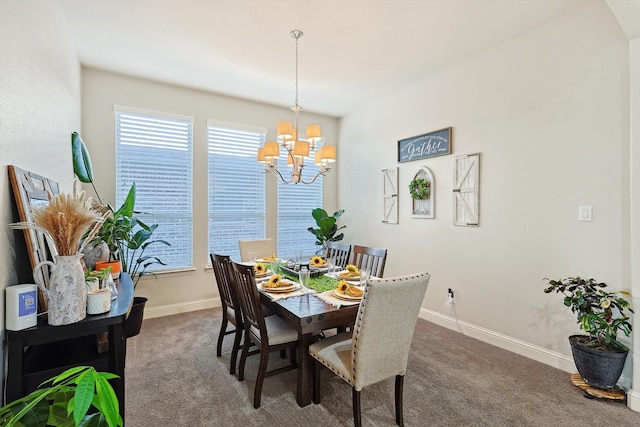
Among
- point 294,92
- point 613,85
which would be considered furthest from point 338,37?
point 613,85

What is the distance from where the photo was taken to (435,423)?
199cm

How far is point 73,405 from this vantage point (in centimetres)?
69

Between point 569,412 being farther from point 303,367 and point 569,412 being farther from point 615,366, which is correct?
point 303,367

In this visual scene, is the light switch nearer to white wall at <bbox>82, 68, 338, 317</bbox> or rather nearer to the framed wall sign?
the framed wall sign

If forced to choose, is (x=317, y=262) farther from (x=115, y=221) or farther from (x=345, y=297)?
(x=115, y=221)

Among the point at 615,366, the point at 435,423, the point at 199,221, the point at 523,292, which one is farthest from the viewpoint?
the point at 199,221

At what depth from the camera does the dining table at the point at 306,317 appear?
1.92 meters

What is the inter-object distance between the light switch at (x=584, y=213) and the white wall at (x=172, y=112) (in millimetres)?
3647

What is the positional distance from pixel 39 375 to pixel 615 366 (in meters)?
3.44

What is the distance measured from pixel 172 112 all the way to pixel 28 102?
2498 millimetres

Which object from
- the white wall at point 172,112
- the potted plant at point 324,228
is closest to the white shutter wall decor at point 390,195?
the potted plant at point 324,228

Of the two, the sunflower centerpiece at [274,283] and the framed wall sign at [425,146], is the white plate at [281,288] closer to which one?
the sunflower centerpiece at [274,283]

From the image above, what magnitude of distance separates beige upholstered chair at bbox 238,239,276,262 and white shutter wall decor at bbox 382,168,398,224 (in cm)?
171

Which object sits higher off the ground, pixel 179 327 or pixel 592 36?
pixel 592 36
